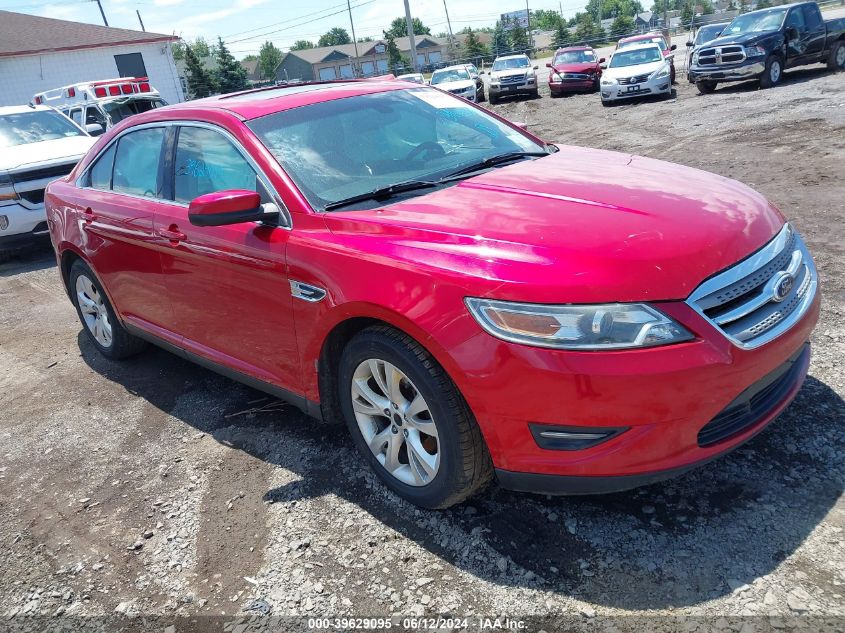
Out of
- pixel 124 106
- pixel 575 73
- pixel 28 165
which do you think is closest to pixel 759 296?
pixel 28 165

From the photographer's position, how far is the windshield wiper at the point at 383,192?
10.3ft

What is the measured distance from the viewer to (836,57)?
16.8m

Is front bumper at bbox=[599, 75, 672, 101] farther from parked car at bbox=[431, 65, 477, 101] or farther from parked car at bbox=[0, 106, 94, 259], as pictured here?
parked car at bbox=[0, 106, 94, 259]

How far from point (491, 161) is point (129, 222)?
221 cm

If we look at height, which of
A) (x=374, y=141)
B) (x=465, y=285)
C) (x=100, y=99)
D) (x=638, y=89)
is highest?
(x=100, y=99)

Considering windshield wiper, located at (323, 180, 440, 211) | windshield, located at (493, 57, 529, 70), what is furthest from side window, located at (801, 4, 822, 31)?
windshield wiper, located at (323, 180, 440, 211)

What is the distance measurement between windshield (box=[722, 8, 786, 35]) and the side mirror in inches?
638

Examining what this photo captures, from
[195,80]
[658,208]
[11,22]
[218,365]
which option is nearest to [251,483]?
[218,365]

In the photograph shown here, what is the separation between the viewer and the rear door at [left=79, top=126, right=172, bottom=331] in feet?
13.4

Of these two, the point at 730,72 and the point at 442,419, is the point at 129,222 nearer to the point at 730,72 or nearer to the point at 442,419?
the point at 442,419

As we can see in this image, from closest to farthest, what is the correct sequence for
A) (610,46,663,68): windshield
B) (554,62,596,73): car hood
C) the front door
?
the front door
(610,46,663,68): windshield
(554,62,596,73): car hood

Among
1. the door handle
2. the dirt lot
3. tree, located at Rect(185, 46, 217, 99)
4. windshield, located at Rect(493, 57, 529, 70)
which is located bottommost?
the dirt lot

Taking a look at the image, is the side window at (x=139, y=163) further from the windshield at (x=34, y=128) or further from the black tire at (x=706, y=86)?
the black tire at (x=706, y=86)

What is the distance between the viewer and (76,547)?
311 cm
